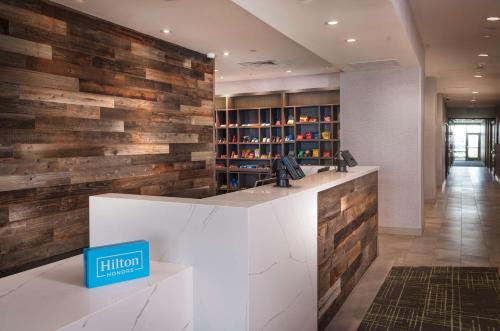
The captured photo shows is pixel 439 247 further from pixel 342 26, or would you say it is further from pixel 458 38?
pixel 342 26

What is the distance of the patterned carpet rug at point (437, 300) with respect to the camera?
379cm

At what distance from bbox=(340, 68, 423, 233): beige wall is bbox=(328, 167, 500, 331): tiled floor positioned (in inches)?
17.8

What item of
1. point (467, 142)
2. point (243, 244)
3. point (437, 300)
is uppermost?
point (467, 142)

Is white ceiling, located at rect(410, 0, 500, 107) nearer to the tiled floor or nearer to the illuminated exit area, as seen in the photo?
the tiled floor

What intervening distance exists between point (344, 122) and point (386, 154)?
85 cm

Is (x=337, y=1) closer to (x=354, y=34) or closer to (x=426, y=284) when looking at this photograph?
(x=354, y=34)

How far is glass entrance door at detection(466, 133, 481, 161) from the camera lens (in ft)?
107

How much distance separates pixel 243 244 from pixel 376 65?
17.2 ft

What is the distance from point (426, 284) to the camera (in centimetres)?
480

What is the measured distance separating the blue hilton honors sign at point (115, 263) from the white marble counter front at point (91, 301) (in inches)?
1.5

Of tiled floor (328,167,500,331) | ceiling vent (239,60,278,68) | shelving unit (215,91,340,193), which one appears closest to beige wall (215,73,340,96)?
shelving unit (215,91,340,193)

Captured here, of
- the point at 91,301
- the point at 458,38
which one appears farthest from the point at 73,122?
the point at 458,38

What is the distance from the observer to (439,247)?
252 inches

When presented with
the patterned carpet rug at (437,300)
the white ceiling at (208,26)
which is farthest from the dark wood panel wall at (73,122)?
the patterned carpet rug at (437,300)
